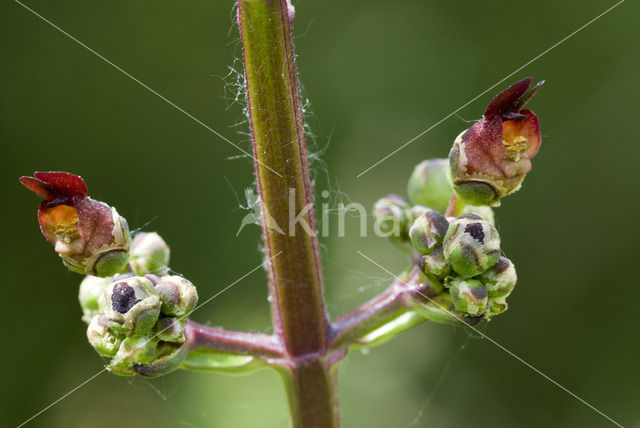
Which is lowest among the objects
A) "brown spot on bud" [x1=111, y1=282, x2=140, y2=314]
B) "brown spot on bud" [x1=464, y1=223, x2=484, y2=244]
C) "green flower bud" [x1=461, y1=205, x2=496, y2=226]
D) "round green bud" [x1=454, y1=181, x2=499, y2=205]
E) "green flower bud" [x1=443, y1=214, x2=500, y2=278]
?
"green flower bud" [x1=461, y1=205, x2=496, y2=226]

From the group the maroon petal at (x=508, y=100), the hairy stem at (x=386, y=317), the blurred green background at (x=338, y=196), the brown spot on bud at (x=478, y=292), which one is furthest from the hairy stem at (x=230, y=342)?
the blurred green background at (x=338, y=196)

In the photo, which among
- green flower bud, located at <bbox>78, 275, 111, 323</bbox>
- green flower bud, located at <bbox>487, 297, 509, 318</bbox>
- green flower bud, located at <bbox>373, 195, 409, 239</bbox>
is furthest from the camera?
green flower bud, located at <bbox>373, 195, 409, 239</bbox>

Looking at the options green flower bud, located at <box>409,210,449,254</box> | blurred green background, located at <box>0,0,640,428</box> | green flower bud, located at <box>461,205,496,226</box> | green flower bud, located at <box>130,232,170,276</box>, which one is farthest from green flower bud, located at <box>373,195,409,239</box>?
blurred green background, located at <box>0,0,640,428</box>

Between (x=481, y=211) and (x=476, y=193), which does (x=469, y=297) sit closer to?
(x=476, y=193)

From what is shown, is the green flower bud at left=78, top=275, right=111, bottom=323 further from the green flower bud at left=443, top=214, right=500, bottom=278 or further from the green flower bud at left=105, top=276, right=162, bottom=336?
the green flower bud at left=443, top=214, right=500, bottom=278

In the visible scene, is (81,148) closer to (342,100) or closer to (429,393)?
(342,100)

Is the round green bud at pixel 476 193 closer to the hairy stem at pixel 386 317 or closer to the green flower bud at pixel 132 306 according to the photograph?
the hairy stem at pixel 386 317
